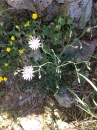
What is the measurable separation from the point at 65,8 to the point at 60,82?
29.1 inches

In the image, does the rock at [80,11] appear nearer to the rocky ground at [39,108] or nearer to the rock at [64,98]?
the rocky ground at [39,108]

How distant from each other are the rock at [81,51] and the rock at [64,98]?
36cm

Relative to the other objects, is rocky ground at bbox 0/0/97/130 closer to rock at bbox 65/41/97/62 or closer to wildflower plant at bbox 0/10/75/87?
rock at bbox 65/41/97/62

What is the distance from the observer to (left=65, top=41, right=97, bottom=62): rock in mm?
2650

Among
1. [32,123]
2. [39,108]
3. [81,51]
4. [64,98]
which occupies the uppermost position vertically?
[81,51]

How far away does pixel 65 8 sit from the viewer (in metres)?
2.60

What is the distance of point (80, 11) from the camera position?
2.72 meters

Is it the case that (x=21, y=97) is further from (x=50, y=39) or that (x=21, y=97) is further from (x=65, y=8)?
(x=65, y=8)

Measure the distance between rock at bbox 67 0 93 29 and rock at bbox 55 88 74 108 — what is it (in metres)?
0.73

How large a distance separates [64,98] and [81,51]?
0.51 meters

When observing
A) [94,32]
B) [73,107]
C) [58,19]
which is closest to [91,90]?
[73,107]

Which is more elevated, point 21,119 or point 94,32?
point 94,32

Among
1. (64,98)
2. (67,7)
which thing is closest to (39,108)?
(64,98)

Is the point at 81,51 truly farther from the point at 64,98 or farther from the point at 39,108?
the point at 39,108
